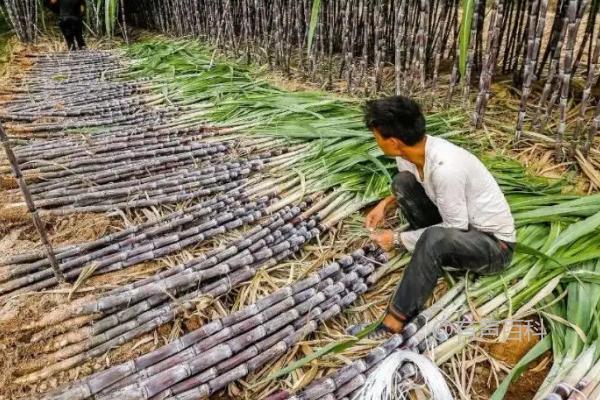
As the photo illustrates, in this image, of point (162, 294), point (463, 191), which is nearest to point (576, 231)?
point (463, 191)

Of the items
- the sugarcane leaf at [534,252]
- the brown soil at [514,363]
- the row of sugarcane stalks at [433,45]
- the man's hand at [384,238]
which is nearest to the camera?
the brown soil at [514,363]

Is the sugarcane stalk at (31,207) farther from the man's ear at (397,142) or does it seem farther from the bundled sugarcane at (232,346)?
the man's ear at (397,142)

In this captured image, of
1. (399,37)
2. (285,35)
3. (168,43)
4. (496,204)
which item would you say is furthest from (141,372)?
(168,43)

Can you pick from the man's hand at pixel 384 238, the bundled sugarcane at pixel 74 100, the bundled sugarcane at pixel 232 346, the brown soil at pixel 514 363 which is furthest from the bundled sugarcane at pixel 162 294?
the bundled sugarcane at pixel 74 100

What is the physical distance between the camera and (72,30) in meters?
6.12

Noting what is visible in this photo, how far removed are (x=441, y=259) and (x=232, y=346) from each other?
0.84 metres

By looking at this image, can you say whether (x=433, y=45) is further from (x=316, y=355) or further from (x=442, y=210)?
(x=316, y=355)

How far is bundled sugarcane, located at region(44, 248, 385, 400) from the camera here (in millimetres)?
1527

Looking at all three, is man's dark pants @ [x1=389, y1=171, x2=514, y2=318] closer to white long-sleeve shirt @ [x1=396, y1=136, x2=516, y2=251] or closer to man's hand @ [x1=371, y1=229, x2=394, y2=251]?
white long-sleeve shirt @ [x1=396, y1=136, x2=516, y2=251]

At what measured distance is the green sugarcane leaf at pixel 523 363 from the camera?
1.48m

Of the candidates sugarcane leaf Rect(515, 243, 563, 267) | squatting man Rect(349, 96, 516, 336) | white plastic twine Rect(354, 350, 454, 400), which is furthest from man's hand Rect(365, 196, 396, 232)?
white plastic twine Rect(354, 350, 454, 400)

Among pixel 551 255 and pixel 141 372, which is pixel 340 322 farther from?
pixel 551 255

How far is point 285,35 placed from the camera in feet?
14.7

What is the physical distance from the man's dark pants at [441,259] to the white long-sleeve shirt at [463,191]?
4 centimetres
